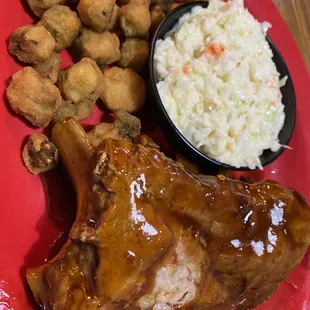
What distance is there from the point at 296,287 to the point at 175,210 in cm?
141

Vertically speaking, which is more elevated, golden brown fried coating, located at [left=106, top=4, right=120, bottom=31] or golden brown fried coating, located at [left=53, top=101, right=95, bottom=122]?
golden brown fried coating, located at [left=106, top=4, right=120, bottom=31]

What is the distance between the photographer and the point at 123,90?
2.90 m

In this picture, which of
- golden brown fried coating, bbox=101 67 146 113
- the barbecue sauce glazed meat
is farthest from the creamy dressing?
the barbecue sauce glazed meat

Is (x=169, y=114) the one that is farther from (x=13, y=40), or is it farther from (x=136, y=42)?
(x=13, y=40)

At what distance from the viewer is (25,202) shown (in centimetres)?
242

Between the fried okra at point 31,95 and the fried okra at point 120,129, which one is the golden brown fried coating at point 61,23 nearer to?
the fried okra at point 31,95

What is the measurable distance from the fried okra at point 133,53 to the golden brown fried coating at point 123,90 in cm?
5

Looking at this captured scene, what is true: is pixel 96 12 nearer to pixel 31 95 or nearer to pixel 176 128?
pixel 31 95

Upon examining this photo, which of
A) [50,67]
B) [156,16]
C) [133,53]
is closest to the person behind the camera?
[50,67]

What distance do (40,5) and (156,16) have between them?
0.80 m

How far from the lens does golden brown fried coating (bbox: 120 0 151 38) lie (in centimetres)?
289

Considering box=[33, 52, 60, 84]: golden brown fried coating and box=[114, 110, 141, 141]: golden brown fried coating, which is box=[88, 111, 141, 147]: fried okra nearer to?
box=[114, 110, 141, 141]: golden brown fried coating

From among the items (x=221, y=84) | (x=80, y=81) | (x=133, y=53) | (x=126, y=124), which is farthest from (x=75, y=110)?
(x=221, y=84)

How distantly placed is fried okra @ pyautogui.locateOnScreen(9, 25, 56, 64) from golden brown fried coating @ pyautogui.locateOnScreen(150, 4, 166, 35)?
84 centimetres
